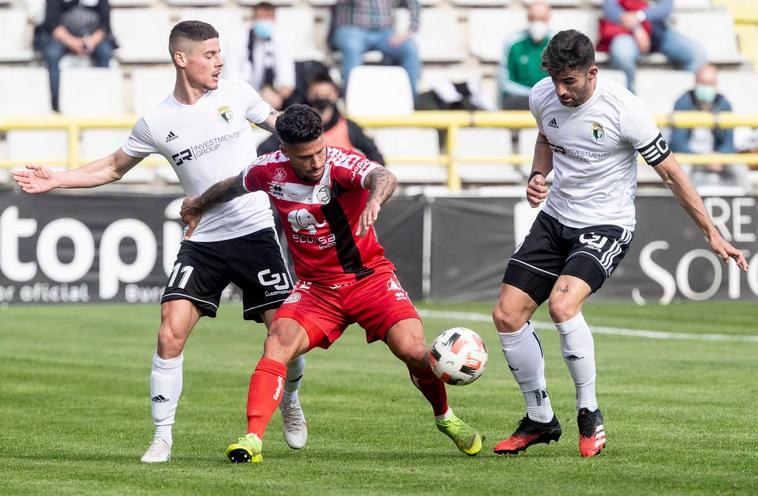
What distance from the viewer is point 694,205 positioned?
7.98 metres

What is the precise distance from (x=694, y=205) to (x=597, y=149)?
595mm

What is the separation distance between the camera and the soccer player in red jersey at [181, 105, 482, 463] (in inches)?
306

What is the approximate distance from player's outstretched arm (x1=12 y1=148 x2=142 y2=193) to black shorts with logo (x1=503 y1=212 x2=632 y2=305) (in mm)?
2260

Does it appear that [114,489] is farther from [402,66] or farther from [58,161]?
[402,66]

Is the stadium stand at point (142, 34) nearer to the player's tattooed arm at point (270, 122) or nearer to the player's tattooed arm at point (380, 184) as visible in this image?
the player's tattooed arm at point (270, 122)

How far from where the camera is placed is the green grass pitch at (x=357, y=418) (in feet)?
23.1

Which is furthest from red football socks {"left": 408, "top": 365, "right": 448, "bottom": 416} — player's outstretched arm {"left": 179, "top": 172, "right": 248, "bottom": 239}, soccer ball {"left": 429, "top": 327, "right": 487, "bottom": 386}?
player's outstretched arm {"left": 179, "top": 172, "right": 248, "bottom": 239}

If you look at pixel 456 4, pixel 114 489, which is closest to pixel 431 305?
pixel 456 4

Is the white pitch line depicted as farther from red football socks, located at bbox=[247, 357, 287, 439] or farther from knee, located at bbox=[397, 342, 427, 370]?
red football socks, located at bbox=[247, 357, 287, 439]

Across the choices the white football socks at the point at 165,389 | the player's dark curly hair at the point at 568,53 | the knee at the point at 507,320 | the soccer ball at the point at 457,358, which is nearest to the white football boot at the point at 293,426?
the white football socks at the point at 165,389

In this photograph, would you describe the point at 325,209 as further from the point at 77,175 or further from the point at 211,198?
the point at 77,175

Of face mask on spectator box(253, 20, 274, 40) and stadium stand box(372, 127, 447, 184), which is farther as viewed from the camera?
stadium stand box(372, 127, 447, 184)

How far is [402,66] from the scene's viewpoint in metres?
19.7

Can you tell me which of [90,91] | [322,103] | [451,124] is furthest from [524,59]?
[322,103]
